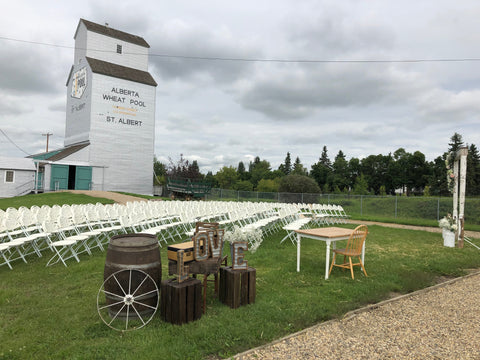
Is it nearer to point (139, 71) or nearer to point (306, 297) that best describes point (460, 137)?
point (139, 71)

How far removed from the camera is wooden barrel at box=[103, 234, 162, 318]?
3586mm

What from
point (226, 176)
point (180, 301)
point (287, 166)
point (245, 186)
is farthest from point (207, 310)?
point (287, 166)

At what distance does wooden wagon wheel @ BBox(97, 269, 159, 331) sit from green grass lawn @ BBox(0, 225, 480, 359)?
150 millimetres

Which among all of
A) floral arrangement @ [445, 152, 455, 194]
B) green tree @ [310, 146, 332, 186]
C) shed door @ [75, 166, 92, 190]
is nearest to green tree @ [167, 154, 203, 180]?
shed door @ [75, 166, 92, 190]

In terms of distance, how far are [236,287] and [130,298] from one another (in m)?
1.30

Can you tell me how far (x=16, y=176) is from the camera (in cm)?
2758

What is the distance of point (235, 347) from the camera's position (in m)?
3.07

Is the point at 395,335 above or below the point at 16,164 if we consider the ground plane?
below

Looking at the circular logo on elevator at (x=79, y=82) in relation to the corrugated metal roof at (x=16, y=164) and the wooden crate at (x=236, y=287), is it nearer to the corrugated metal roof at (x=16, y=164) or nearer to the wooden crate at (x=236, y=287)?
the corrugated metal roof at (x=16, y=164)

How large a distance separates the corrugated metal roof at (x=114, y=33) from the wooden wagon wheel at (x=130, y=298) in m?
32.1

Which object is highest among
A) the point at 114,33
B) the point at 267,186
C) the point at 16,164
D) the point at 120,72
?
the point at 114,33

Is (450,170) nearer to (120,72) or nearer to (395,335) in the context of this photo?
(395,335)

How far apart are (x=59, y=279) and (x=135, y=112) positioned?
26.6 m

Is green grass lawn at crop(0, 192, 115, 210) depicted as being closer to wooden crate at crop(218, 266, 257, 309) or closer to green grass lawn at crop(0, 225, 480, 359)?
green grass lawn at crop(0, 225, 480, 359)
